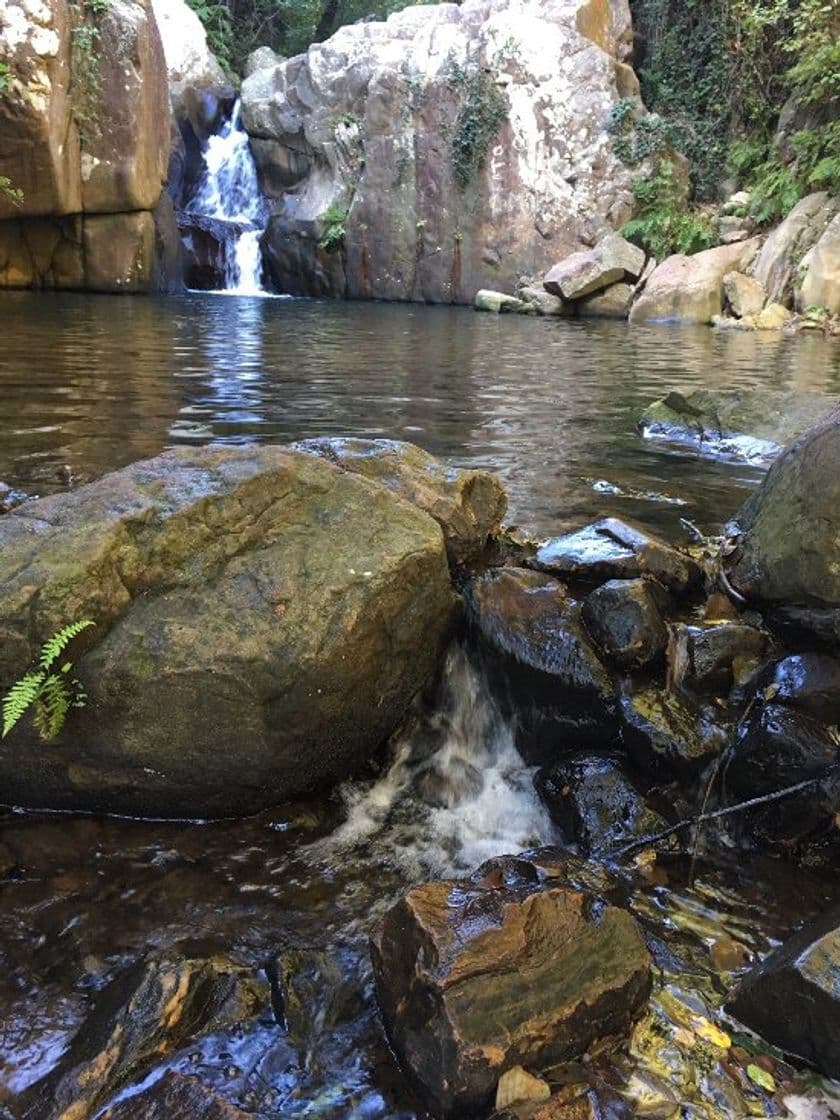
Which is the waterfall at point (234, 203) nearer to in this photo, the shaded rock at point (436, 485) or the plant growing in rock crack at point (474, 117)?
the plant growing in rock crack at point (474, 117)

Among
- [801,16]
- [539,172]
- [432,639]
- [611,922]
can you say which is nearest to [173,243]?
[539,172]

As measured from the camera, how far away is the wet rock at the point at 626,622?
3322mm

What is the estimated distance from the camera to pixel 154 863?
2.73 m

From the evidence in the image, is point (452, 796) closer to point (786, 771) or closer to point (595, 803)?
point (595, 803)

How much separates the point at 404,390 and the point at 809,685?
6.96 metres

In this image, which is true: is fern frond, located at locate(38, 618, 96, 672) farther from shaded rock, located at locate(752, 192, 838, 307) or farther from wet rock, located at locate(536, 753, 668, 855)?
shaded rock, located at locate(752, 192, 838, 307)

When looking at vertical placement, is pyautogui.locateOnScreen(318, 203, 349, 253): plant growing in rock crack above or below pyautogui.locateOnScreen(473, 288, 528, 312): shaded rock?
above

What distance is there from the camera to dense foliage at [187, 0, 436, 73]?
32894mm

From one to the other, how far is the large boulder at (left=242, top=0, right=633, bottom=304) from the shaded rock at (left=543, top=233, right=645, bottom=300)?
2560 millimetres

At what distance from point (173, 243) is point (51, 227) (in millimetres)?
4258

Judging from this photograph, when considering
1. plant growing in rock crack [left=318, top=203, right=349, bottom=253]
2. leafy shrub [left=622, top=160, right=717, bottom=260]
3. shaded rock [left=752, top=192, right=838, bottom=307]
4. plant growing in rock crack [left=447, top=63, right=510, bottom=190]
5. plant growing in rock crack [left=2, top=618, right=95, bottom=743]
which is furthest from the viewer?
plant growing in rock crack [left=318, top=203, right=349, bottom=253]

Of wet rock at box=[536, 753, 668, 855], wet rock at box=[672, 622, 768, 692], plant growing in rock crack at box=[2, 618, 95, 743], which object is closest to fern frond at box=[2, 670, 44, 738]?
plant growing in rock crack at box=[2, 618, 95, 743]

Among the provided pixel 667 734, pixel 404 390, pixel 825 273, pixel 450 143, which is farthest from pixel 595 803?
pixel 450 143

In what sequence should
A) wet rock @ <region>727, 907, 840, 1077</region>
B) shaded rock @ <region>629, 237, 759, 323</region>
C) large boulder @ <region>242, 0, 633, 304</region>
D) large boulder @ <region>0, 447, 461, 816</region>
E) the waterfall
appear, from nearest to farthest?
wet rock @ <region>727, 907, 840, 1077</region>
large boulder @ <region>0, 447, 461, 816</region>
shaded rock @ <region>629, 237, 759, 323</region>
large boulder @ <region>242, 0, 633, 304</region>
the waterfall
